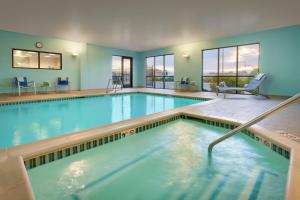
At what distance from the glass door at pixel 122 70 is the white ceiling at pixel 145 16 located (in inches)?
168

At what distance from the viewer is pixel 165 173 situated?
2053mm

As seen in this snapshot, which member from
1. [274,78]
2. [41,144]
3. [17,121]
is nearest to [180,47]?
[274,78]

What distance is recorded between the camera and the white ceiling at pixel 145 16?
4.81 metres

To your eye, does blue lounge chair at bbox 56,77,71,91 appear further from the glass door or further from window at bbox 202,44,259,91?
window at bbox 202,44,259,91

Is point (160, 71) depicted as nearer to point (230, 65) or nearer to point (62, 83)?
point (230, 65)

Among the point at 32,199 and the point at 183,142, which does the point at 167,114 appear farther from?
the point at 32,199

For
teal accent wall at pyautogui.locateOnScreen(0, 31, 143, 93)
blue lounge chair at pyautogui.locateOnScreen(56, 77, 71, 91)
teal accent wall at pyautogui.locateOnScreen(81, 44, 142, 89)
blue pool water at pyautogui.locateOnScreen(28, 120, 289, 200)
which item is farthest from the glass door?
blue pool water at pyautogui.locateOnScreen(28, 120, 289, 200)

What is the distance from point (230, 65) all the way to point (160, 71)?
451 centimetres

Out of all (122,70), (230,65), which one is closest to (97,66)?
(122,70)

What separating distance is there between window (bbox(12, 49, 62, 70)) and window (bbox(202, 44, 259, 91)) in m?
7.13

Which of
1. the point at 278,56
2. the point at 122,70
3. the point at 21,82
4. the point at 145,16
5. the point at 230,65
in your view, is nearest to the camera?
the point at 145,16

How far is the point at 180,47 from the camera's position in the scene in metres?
10.7

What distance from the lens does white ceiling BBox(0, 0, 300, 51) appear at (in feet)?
15.8

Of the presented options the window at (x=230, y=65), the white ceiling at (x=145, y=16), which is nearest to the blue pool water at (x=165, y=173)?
the white ceiling at (x=145, y=16)
